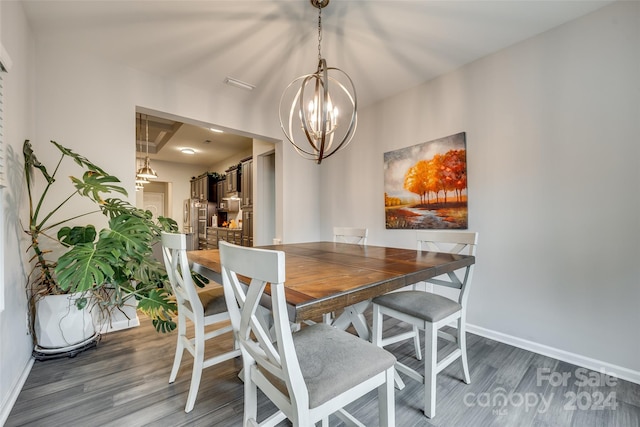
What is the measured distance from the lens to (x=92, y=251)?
1.66 meters

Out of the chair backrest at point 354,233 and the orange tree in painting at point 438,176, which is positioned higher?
the orange tree in painting at point 438,176

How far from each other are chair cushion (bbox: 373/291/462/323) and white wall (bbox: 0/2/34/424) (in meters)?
2.14

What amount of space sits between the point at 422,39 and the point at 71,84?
10.1 feet

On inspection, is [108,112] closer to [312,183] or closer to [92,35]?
[92,35]

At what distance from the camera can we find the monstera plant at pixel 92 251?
160 centimetres

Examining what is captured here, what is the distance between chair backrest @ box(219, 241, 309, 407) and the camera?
78 centimetres

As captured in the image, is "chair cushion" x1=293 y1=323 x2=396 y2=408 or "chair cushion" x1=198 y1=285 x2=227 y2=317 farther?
"chair cushion" x1=198 y1=285 x2=227 y2=317

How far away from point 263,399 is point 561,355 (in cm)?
218

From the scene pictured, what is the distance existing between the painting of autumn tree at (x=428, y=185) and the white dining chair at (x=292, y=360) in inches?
76.1

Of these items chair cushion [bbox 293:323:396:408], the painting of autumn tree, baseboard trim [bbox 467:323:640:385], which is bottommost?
baseboard trim [bbox 467:323:640:385]

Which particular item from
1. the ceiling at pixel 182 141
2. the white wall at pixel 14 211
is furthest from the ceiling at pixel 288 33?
the ceiling at pixel 182 141

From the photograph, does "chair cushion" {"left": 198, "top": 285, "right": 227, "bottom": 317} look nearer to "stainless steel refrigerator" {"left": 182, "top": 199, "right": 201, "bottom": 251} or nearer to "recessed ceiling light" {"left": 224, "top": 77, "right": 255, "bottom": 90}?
"recessed ceiling light" {"left": 224, "top": 77, "right": 255, "bottom": 90}

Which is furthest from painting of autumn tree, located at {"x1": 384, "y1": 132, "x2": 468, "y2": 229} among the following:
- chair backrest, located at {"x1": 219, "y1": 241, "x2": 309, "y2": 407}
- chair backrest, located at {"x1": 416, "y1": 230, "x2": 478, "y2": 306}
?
chair backrest, located at {"x1": 219, "y1": 241, "x2": 309, "y2": 407}

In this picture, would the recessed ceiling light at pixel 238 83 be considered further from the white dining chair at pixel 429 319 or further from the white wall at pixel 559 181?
the white dining chair at pixel 429 319
